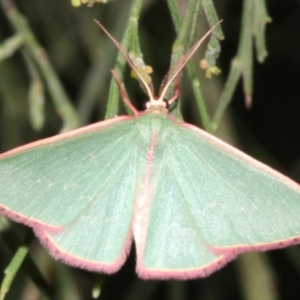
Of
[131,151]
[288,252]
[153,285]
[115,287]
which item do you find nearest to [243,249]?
[131,151]

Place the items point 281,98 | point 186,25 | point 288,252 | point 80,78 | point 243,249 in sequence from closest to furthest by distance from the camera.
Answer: point 243,249, point 186,25, point 288,252, point 80,78, point 281,98

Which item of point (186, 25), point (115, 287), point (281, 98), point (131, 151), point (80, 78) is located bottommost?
point (115, 287)

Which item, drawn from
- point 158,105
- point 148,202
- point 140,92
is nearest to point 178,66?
point 158,105

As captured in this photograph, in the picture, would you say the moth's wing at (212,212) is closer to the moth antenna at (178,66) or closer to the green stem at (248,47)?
the moth antenna at (178,66)

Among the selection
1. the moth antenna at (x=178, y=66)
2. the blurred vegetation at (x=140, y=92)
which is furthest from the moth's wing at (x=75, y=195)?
the blurred vegetation at (x=140, y=92)

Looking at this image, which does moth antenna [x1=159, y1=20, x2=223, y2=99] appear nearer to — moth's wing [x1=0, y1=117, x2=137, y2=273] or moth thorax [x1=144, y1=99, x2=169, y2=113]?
moth thorax [x1=144, y1=99, x2=169, y2=113]

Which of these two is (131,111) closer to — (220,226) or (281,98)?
(220,226)
